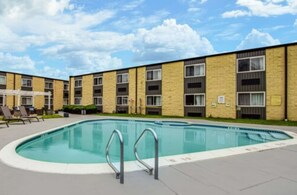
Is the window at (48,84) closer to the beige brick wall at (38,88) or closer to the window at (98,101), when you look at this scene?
the beige brick wall at (38,88)

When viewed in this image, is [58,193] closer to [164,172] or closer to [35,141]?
[164,172]

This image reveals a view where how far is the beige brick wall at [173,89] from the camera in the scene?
76.1 feet

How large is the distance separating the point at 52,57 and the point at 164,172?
26.5 m

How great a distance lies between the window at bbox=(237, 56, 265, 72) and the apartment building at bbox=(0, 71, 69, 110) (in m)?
22.8

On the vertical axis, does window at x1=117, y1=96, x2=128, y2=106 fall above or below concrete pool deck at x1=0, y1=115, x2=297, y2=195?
above

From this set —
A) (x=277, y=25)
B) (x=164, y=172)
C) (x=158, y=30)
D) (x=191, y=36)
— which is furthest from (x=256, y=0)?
(x=164, y=172)

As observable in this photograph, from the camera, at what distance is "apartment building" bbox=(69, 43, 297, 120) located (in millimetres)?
17312

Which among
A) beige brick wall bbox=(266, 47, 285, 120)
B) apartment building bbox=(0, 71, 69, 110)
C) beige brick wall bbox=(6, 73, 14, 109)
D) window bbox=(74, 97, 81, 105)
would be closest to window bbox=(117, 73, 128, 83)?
window bbox=(74, 97, 81, 105)

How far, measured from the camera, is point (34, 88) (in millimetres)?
34156

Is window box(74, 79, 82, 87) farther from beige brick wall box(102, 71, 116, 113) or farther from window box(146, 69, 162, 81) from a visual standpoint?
window box(146, 69, 162, 81)

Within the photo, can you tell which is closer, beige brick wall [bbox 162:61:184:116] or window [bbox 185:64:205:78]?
window [bbox 185:64:205:78]

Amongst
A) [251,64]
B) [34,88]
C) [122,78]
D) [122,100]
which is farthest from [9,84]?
[251,64]

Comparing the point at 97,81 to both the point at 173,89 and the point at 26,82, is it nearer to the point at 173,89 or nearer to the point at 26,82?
the point at 26,82

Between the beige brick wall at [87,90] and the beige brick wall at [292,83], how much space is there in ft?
78.0
